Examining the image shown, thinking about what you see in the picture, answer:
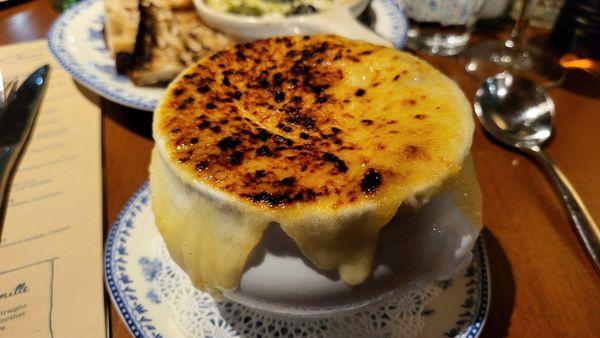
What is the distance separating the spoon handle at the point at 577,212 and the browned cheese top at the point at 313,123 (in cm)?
49

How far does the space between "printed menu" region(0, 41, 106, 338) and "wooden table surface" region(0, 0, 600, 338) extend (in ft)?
0.14

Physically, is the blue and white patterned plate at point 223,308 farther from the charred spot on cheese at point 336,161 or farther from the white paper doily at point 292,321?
the charred spot on cheese at point 336,161

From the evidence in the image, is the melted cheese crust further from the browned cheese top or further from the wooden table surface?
the wooden table surface

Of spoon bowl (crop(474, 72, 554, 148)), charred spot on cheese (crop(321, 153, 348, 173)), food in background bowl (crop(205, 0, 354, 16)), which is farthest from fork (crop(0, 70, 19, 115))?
spoon bowl (crop(474, 72, 554, 148))

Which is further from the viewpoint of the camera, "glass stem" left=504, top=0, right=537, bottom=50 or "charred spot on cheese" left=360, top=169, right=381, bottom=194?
"glass stem" left=504, top=0, right=537, bottom=50

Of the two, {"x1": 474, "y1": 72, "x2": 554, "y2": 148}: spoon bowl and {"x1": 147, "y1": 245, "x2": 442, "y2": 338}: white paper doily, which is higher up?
{"x1": 474, "y1": 72, "x2": 554, "y2": 148}: spoon bowl

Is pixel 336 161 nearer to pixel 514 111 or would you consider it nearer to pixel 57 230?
pixel 57 230

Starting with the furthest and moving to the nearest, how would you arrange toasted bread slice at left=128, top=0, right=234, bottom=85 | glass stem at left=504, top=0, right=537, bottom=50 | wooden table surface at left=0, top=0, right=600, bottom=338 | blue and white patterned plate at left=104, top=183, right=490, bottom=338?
Result: glass stem at left=504, top=0, right=537, bottom=50 → toasted bread slice at left=128, top=0, right=234, bottom=85 → wooden table surface at left=0, top=0, right=600, bottom=338 → blue and white patterned plate at left=104, top=183, right=490, bottom=338

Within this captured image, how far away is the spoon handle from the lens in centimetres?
96

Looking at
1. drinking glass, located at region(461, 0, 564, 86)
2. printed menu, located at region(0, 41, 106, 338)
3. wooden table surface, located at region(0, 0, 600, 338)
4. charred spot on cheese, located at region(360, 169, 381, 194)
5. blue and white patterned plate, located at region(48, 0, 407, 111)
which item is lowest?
printed menu, located at region(0, 41, 106, 338)

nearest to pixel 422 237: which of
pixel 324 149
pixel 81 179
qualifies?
pixel 324 149

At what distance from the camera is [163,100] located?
0.76 metres

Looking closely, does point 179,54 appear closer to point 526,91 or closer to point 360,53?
point 360,53

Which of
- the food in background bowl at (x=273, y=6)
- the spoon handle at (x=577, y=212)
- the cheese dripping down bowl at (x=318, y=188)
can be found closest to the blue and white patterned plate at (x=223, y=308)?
the cheese dripping down bowl at (x=318, y=188)
